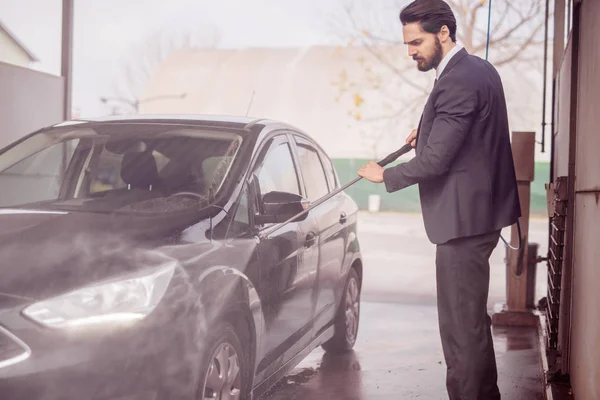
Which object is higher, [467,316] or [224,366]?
[467,316]

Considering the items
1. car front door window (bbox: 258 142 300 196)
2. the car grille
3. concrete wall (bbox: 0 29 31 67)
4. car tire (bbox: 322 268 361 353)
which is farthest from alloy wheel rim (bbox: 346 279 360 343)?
concrete wall (bbox: 0 29 31 67)

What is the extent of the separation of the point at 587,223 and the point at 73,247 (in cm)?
247

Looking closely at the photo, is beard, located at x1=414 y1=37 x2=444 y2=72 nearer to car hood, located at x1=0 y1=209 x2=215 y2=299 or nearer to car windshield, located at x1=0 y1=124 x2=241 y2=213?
car windshield, located at x1=0 y1=124 x2=241 y2=213

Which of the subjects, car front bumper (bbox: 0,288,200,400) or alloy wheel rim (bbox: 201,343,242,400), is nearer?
car front bumper (bbox: 0,288,200,400)

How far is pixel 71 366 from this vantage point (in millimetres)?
3467

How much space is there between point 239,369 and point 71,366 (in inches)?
42.7

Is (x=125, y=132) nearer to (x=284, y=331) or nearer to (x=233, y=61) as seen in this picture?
(x=284, y=331)

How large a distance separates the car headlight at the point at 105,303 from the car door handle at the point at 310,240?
177 centimetres

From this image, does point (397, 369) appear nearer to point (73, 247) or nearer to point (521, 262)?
point (521, 262)

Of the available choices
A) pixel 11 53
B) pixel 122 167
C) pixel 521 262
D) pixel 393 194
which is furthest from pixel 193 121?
pixel 393 194

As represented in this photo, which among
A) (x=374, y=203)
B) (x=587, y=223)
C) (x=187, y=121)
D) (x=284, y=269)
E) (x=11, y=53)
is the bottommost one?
(x=374, y=203)

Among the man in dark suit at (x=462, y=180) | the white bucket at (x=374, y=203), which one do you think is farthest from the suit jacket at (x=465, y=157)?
the white bucket at (x=374, y=203)

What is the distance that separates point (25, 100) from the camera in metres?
8.58

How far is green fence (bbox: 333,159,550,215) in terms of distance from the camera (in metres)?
34.3
